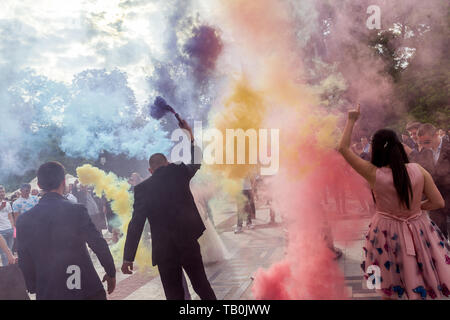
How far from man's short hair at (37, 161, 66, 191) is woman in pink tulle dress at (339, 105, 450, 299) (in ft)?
8.23

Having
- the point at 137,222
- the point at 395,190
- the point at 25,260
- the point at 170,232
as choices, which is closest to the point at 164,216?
the point at 170,232

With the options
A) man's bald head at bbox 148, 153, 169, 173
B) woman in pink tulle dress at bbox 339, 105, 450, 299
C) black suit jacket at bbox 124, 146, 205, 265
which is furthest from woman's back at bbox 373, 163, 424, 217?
man's bald head at bbox 148, 153, 169, 173

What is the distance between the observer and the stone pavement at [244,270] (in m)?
4.80

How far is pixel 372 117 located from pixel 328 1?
398cm

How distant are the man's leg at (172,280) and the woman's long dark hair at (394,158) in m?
2.06

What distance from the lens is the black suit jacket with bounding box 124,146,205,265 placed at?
11.9 feet

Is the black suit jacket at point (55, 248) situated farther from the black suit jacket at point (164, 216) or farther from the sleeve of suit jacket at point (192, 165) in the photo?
the sleeve of suit jacket at point (192, 165)

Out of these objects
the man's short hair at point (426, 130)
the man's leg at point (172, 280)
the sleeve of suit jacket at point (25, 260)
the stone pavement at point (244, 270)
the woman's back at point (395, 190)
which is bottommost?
the stone pavement at point (244, 270)

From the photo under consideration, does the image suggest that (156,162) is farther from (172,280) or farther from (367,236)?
(367,236)

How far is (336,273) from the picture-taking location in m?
4.23

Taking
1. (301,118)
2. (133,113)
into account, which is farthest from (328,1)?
(133,113)

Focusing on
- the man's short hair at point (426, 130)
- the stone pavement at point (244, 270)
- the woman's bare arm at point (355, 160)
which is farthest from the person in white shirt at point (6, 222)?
the man's short hair at point (426, 130)

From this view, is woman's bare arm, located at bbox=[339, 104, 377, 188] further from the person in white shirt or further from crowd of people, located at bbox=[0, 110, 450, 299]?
the person in white shirt
